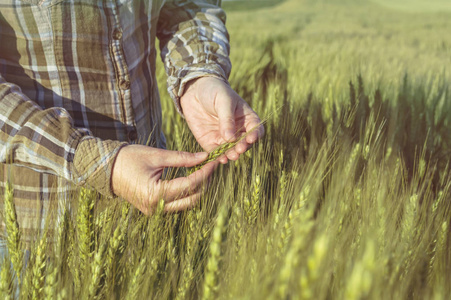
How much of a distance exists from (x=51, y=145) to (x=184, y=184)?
10.3 inches

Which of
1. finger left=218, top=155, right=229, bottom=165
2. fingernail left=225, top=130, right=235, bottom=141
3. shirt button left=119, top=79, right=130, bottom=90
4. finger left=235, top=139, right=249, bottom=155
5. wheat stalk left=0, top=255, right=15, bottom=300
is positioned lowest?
wheat stalk left=0, top=255, right=15, bottom=300

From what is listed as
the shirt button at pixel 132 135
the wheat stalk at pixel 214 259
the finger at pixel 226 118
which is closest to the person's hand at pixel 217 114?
the finger at pixel 226 118

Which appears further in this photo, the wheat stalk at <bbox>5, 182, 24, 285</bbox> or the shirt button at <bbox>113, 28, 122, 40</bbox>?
the shirt button at <bbox>113, 28, 122, 40</bbox>

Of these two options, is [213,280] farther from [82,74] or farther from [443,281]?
[82,74]

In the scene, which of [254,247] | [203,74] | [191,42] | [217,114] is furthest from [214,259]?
[191,42]

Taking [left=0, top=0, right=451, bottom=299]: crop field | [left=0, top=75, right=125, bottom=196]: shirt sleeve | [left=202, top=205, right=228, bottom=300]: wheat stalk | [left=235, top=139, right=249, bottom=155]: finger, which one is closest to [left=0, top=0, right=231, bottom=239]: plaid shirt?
[left=0, top=75, right=125, bottom=196]: shirt sleeve

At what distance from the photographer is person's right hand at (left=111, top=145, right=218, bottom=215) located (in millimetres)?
668

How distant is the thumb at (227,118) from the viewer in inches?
29.3

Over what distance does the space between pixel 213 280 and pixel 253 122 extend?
477 mm

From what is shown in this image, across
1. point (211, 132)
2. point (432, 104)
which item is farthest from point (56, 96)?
point (432, 104)

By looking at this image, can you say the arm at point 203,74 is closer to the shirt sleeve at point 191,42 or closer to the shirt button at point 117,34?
the shirt sleeve at point 191,42

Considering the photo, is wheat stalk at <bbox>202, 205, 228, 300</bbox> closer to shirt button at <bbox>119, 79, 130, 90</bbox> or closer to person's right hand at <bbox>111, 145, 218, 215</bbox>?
person's right hand at <bbox>111, 145, 218, 215</bbox>

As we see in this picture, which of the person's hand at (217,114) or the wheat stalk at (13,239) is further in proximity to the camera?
the person's hand at (217,114)

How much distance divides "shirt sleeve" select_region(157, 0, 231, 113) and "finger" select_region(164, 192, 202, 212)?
40cm
